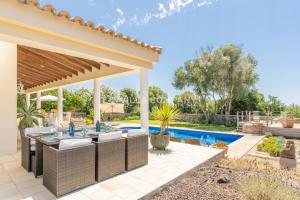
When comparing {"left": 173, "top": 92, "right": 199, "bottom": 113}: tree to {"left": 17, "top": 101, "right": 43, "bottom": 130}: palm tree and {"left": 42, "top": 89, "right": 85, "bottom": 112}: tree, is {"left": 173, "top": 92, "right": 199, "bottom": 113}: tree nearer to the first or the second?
{"left": 42, "top": 89, "right": 85, "bottom": 112}: tree

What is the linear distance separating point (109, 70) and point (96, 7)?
14.2 meters

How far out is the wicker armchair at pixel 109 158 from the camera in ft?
13.0

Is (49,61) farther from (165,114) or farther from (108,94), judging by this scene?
(108,94)

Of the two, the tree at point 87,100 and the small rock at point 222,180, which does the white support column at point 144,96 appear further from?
the tree at point 87,100

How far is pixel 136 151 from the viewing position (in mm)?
4840

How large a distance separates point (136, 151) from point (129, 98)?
31.4 meters

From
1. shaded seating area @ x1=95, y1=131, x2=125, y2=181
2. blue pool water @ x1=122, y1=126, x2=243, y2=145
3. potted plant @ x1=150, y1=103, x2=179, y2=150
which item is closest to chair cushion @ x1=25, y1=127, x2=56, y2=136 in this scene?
shaded seating area @ x1=95, y1=131, x2=125, y2=181

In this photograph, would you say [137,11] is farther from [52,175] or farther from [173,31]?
[52,175]

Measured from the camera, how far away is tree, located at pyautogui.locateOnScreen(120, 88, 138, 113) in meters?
32.9

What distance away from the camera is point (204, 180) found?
4594 mm

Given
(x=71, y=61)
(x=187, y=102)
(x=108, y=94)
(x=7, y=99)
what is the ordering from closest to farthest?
(x=7, y=99) < (x=71, y=61) < (x=187, y=102) < (x=108, y=94)

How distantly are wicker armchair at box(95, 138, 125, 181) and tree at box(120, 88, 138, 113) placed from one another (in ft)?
92.1

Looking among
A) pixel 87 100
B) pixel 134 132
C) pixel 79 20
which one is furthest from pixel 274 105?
pixel 79 20

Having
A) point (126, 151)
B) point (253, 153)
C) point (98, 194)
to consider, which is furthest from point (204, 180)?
point (253, 153)
